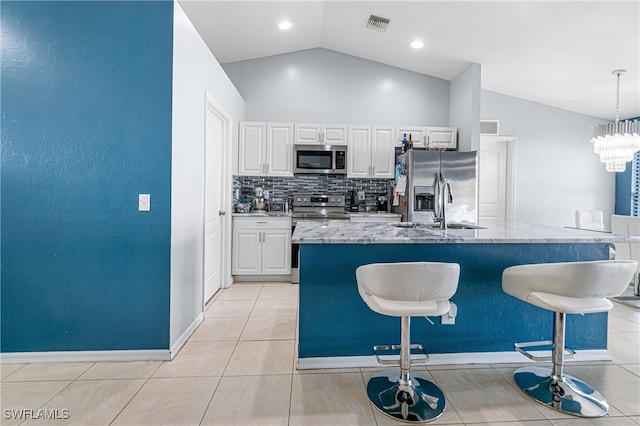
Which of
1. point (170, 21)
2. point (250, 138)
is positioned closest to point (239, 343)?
point (170, 21)

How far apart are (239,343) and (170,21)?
2410 millimetres

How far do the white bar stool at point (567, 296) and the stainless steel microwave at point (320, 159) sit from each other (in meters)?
2.93

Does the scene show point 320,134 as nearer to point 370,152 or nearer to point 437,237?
point 370,152

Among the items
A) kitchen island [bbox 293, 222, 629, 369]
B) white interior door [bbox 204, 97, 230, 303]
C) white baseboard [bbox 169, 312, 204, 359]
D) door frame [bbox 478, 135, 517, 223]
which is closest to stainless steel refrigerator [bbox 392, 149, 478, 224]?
door frame [bbox 478, 135, 517, 223]

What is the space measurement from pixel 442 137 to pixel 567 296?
10.8ft

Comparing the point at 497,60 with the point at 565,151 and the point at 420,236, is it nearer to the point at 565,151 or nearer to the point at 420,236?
the point at 565,151

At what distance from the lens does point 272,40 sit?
450 centimetres

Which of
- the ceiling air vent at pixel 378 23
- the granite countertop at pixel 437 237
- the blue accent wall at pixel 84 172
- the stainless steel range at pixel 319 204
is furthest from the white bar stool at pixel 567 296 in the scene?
the ceiling air vent at pixel 378 23

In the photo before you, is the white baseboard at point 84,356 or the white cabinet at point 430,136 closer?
the white baseboard at point 84,356

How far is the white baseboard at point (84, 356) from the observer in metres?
2.23

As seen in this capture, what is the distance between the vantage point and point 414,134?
4.69m

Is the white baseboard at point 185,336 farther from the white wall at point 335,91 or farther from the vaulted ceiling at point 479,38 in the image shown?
the vaulted ceiling at point 479,38

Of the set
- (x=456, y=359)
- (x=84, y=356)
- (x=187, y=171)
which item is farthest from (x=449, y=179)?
(x=84, y=356)

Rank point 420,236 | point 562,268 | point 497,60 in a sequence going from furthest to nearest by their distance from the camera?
point 497,60
point 420,236
point 562,268
